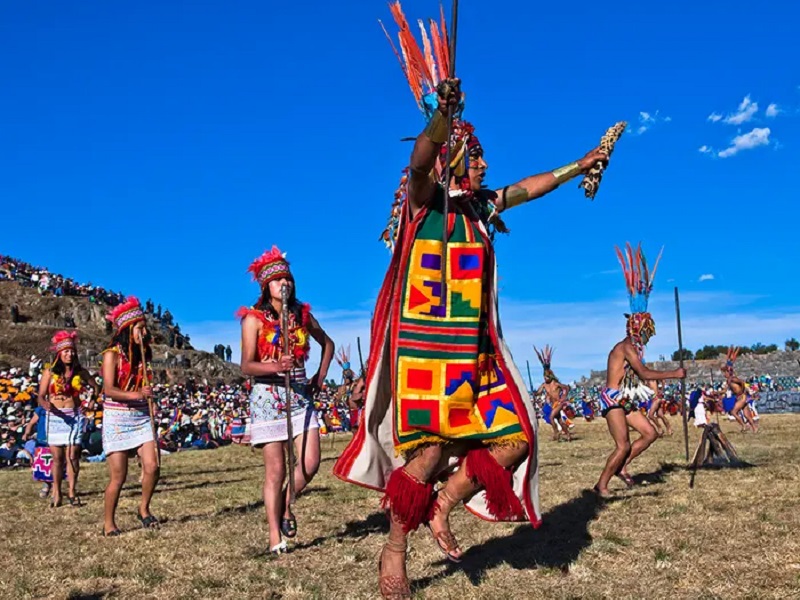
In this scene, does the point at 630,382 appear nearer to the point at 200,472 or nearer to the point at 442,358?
the point at 442,358

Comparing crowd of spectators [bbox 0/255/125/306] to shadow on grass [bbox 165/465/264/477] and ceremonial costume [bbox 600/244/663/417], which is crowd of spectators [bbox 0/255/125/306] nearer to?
shadow on grass [bbox 165/465/264/477]

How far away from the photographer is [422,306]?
4.08m

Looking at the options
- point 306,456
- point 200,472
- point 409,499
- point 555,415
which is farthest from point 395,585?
point 555,415

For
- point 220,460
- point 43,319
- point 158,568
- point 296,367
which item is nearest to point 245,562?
point 158,568

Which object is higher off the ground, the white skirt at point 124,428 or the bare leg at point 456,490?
the white skirt at point 124,428

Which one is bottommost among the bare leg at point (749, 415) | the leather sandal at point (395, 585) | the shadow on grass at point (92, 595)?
the shadow on grass at point (92, 595)

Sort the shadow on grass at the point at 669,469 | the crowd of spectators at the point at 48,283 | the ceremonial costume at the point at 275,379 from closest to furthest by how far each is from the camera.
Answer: the ceremonial costume at the point at 275,379, the shadow on grass at the point at 669,469, the crowd of spectators at the point at 48,283

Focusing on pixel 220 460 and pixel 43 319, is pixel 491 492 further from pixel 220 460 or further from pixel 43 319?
pixel 43 319

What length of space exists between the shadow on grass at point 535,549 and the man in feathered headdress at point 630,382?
165cm

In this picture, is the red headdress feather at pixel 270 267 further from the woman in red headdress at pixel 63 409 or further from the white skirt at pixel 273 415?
the woman in red headdress at pixel 63 409

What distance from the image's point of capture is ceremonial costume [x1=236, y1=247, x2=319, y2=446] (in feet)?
18.7

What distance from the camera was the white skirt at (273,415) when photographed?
18.6 ft

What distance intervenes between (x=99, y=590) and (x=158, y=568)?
547 millimetres

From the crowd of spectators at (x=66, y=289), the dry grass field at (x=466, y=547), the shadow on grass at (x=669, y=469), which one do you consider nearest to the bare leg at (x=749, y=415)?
the shadow on grass at (x=669, y=469)
